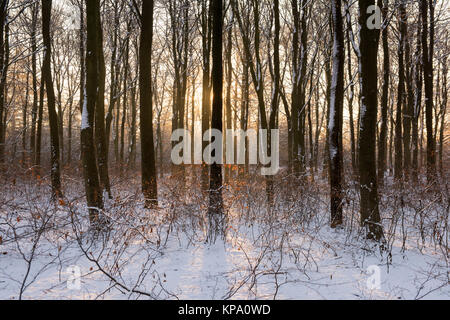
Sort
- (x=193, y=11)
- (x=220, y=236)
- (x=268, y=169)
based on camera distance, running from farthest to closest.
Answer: (x=193, y=11) < (x=268, y=169) < (x=220, y=236)

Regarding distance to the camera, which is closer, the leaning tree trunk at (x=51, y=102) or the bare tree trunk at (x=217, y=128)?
the bare tree trunk at (x=217, y=128)

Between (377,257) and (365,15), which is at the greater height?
(365,15)

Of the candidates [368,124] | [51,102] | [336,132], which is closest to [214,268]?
[368,124]

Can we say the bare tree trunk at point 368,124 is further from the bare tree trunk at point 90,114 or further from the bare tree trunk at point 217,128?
the bare tree trunk at point 90,114

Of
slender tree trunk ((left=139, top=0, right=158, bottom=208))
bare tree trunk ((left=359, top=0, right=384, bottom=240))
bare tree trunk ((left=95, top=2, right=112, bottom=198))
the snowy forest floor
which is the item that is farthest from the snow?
bare tree trunk ((left=95, top=2, right=112, bottom=198))

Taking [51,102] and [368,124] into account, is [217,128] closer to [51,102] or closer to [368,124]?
[368,124]

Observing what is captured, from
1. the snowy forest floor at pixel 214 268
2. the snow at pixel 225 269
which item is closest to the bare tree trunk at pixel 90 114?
the snowy forest floor at pixel 214 268

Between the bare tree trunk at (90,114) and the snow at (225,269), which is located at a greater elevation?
the bare tree trunk at (90,114)

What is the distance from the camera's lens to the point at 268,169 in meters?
9.09

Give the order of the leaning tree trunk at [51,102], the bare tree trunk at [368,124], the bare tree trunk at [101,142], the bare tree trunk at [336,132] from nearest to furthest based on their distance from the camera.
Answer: the bare tree trunk at [368,124]
the bare tree trunk at [336,132]
the leaning tree trunk at [51,102]
the bare tree trunk at [101,142]

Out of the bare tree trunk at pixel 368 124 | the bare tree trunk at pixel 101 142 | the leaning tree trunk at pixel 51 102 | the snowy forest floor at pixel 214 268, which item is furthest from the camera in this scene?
the bare tree trunk at pixel 101 142
